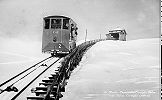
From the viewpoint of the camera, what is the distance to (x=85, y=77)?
11.7m

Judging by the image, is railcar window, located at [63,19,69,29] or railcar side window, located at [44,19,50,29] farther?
railcar side window, located at [44,19,50,29]

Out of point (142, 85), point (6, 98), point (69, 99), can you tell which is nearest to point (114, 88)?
point (142, 85)

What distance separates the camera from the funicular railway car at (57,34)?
64.4 feet

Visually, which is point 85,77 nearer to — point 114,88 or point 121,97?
point 114,88

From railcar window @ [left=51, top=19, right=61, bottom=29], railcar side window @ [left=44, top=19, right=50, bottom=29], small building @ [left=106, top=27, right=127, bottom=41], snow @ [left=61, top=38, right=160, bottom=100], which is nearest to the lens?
snow @ [left=61, top=38, right=160, bottom=100]

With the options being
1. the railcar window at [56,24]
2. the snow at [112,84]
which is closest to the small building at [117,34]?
the railcar window at [56,24]

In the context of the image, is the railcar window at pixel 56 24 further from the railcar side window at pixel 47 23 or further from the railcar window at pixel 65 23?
the railcar window at pixel 65 23

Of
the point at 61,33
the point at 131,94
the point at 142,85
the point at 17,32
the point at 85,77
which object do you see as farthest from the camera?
the point at 17,32

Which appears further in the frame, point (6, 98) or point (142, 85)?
point (142, 85)

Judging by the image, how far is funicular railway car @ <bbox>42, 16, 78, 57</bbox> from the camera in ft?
64.4

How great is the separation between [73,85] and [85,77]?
168cm

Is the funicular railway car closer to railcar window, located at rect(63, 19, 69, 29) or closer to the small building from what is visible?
railcar window, located at rect(63, 19, 69, 29)

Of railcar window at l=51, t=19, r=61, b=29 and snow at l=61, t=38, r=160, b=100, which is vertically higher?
A: railcar window at l=51, t=19, r=61, b=29

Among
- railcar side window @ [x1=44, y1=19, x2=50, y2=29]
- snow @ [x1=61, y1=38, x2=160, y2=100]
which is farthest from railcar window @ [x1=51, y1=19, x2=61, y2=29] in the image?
snow @ [x1=61, y1=38, x2=160, y2=100]
